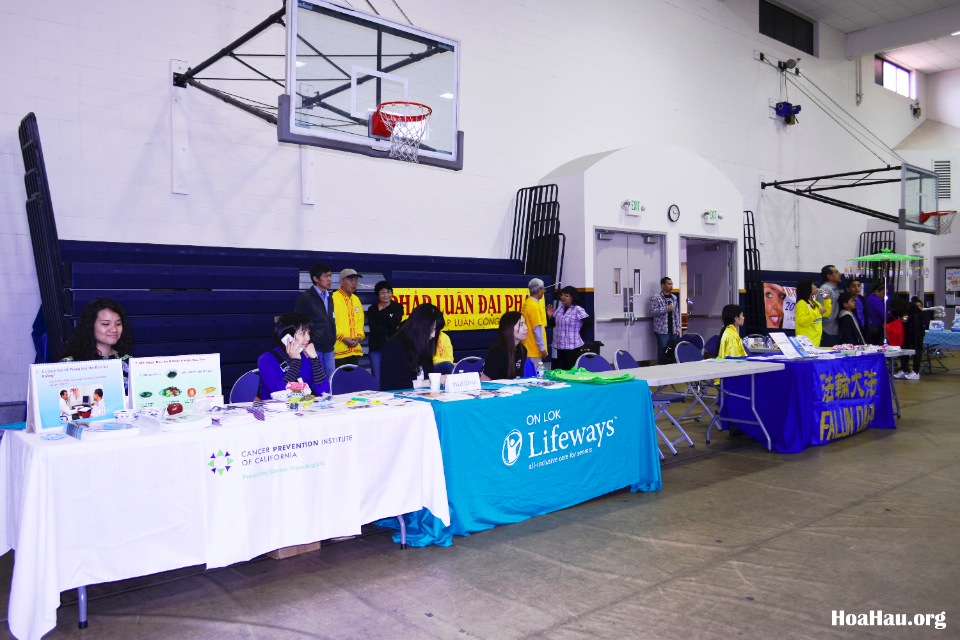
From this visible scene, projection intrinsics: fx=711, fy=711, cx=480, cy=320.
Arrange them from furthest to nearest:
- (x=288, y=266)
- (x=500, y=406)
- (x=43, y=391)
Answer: (x=288, y=266)
(x=500, y=406)
(x=43, y=391)

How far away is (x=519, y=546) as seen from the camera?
3289mm

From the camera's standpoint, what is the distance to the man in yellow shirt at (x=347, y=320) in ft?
20.3

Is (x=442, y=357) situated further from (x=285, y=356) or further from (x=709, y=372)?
(x=709, y=372)

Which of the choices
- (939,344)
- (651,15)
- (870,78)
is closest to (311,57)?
(651,15)

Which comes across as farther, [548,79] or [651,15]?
[651,15]

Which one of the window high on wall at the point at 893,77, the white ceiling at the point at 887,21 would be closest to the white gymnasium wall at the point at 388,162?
the white ceiling at the point at 887,21

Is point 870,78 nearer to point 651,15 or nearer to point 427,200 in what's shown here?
point 651,15

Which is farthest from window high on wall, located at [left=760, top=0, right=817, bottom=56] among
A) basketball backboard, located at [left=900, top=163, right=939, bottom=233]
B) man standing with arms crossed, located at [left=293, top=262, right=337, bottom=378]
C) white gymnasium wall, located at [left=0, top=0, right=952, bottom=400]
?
man standing with arms crossed, located at [left=293, top=262, right=337, bottom=378]

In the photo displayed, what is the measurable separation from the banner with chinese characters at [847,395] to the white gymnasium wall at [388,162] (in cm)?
435

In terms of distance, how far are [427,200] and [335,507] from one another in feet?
18.5

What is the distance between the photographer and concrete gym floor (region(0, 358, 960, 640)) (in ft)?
8.09

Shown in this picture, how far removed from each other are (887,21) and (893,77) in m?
2.66

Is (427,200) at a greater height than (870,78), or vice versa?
(870,78)

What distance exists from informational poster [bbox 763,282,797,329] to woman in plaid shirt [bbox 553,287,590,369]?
16.9 feet
